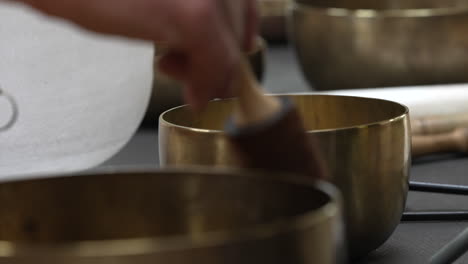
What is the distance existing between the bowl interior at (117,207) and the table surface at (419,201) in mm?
171

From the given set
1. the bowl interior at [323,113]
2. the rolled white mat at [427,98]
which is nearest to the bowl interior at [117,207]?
the bowl interior at [323,113]

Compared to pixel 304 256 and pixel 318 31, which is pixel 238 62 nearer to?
pixel 304 256

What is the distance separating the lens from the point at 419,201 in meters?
0.62

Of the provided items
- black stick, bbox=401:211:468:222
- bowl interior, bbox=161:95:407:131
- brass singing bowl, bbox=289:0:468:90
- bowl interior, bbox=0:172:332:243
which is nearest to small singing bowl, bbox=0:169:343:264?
bowl interior, bbox=0:172:332:243

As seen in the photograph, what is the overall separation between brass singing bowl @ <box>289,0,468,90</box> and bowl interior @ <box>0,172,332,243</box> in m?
0.53

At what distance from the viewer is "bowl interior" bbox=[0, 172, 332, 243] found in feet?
1.12

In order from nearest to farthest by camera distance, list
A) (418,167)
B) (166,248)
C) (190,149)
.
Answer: (166,248), (190,149), (418,167)

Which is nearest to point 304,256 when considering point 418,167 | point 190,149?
point 190,149

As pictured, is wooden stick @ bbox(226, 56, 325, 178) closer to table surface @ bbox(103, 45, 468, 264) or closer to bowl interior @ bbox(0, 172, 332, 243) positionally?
bowl interior @ bbox(0, 172, 332, 243)

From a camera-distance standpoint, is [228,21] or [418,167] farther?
[418,167]

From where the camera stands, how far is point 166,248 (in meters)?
0.25

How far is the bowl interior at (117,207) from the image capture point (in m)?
0.34

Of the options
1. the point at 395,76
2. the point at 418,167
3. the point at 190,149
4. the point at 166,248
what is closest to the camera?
the point at 166,248

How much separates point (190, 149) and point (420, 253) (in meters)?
0.14
